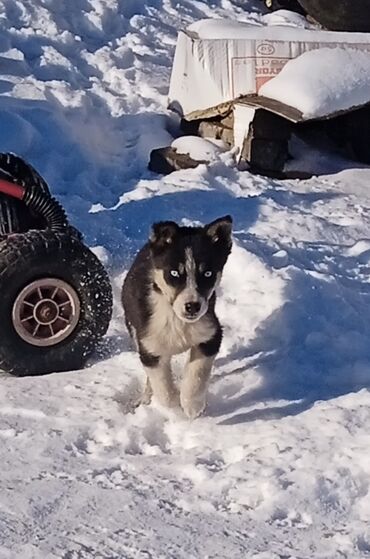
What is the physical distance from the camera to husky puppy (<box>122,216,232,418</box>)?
5.19 metres

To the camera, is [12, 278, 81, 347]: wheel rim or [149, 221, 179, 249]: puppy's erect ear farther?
[12, 278, 81, 347]: wheel rim

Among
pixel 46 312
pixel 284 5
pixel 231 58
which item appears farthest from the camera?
pixel 284 5

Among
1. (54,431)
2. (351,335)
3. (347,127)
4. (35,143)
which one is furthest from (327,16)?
(54,431)

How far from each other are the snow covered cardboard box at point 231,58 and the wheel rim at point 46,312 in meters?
3.84

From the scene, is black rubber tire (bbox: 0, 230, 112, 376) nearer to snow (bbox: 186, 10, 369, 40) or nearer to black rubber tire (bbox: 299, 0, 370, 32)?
snow (bbox: 186, 10, 369, 40)

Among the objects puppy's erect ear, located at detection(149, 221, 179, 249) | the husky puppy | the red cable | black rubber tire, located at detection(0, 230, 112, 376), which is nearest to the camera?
the husky puppy

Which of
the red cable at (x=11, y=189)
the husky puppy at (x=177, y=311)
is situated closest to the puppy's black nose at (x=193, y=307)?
the husky puppy at (x=177, y=311)

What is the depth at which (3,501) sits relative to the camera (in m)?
4.25

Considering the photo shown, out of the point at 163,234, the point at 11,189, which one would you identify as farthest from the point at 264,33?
the point at 163,234

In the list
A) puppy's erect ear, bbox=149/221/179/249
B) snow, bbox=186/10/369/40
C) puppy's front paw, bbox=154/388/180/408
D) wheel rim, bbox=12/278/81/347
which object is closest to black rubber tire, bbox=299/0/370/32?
snow, bbox=186/10/369/40

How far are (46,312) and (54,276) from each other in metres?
0.19

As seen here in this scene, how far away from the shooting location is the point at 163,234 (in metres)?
5.31

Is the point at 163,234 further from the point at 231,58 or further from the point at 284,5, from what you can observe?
the point at 284,5

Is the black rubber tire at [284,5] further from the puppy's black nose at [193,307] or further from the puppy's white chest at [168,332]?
the puppy's black nose at [193,307]
